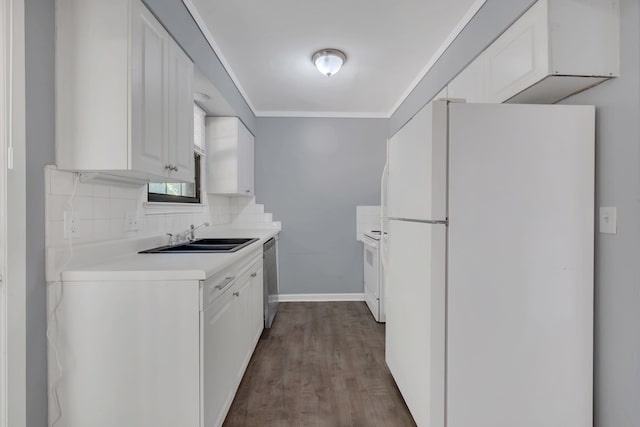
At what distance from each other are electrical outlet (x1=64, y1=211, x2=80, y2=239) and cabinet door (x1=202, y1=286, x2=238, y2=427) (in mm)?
689

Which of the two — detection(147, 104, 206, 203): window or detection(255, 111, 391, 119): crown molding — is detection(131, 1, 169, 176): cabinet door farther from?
detection(255, 111, 391, 119): crown molding

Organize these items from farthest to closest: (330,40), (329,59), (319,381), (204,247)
A: (329,59)
(330,40)
(204,247)
(319,381)

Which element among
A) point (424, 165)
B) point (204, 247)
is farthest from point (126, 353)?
point (424, 165)

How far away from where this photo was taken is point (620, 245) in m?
1.29

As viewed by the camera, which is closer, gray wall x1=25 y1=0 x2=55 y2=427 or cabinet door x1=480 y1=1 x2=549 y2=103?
gray wall x1=25 y1=0 x2=55 y2=427

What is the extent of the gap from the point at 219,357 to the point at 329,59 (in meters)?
2.25

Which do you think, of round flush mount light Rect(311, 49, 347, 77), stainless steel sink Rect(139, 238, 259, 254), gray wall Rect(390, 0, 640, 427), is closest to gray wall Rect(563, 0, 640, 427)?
gray wall Rect(390, 0, 640, 427)

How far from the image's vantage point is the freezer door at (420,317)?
4.48ft

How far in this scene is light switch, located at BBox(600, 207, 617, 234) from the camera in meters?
1.31

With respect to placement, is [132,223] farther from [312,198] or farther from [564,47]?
[312,198]

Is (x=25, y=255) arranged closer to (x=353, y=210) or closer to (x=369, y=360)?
(x=369, y=360)

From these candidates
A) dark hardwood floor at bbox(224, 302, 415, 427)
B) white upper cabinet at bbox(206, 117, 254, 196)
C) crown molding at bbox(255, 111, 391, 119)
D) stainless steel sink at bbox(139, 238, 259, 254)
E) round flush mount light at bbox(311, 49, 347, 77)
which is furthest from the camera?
crown molding at bbox(255, 111, 391, 119)

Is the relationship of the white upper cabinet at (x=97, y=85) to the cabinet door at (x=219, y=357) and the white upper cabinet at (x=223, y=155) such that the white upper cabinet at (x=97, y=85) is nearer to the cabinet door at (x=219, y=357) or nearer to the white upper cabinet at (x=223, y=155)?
the cabinet door at (x=219, y=357)

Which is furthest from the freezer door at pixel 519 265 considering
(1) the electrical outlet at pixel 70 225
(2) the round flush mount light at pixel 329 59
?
(1) the electrical outlet at pixel 70 225
